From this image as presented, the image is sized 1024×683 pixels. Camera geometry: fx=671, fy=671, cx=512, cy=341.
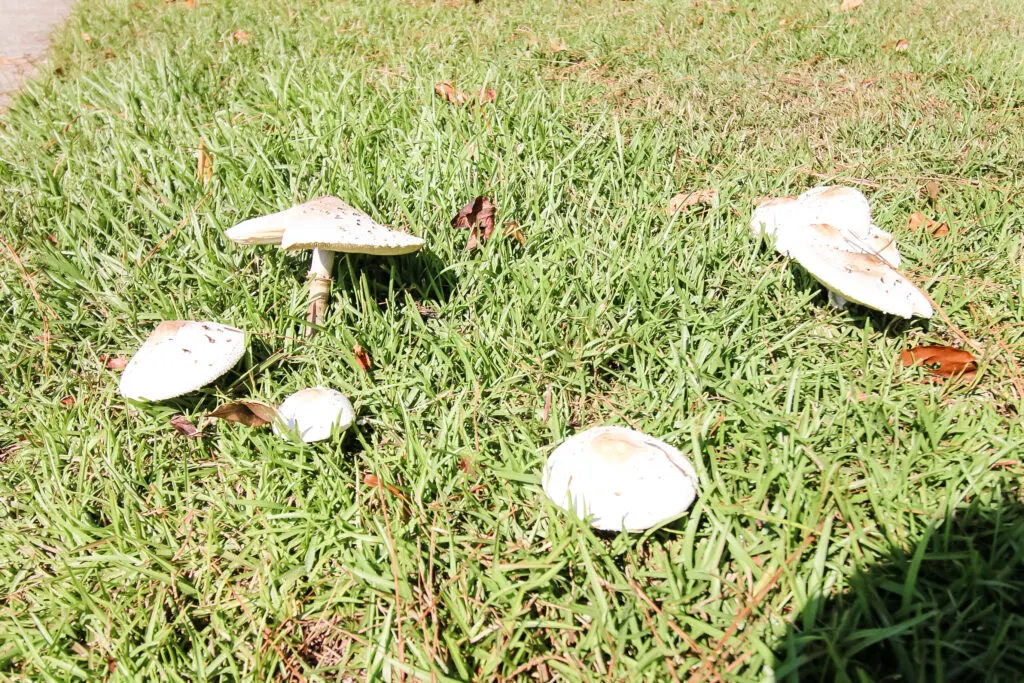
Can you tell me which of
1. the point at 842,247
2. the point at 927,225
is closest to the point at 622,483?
the point at 842,247

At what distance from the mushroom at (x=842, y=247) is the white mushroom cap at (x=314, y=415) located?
1.52 meters

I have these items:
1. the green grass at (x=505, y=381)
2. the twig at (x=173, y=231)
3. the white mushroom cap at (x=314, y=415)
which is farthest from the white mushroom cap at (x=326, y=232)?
the twig at (x=173, y=231)

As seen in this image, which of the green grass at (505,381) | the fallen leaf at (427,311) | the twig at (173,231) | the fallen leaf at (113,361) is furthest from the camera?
the twig at (173,231)

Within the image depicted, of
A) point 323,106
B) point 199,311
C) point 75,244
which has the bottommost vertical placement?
point 199,311

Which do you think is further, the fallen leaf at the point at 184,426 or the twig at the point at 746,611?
the fallen leaf at the point at 184,426

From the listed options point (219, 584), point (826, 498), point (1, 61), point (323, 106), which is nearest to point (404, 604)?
point (219, 584)

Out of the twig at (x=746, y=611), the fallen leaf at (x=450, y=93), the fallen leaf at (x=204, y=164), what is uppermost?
the fallen leaf at (x=450, y=93)

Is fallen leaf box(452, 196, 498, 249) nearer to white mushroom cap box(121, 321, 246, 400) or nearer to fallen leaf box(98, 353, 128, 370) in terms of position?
white mushroom cap box(121, 321, 246, 400)

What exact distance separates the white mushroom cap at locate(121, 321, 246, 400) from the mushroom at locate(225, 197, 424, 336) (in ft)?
1.04

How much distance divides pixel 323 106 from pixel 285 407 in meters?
1.89

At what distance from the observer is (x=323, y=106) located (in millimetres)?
3271

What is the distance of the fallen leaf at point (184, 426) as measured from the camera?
6.72 feet

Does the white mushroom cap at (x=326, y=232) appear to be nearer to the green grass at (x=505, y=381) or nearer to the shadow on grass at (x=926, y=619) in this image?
the green grass at (x=505, y=381)

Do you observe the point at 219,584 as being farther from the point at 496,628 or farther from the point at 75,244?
the point at 75,244
